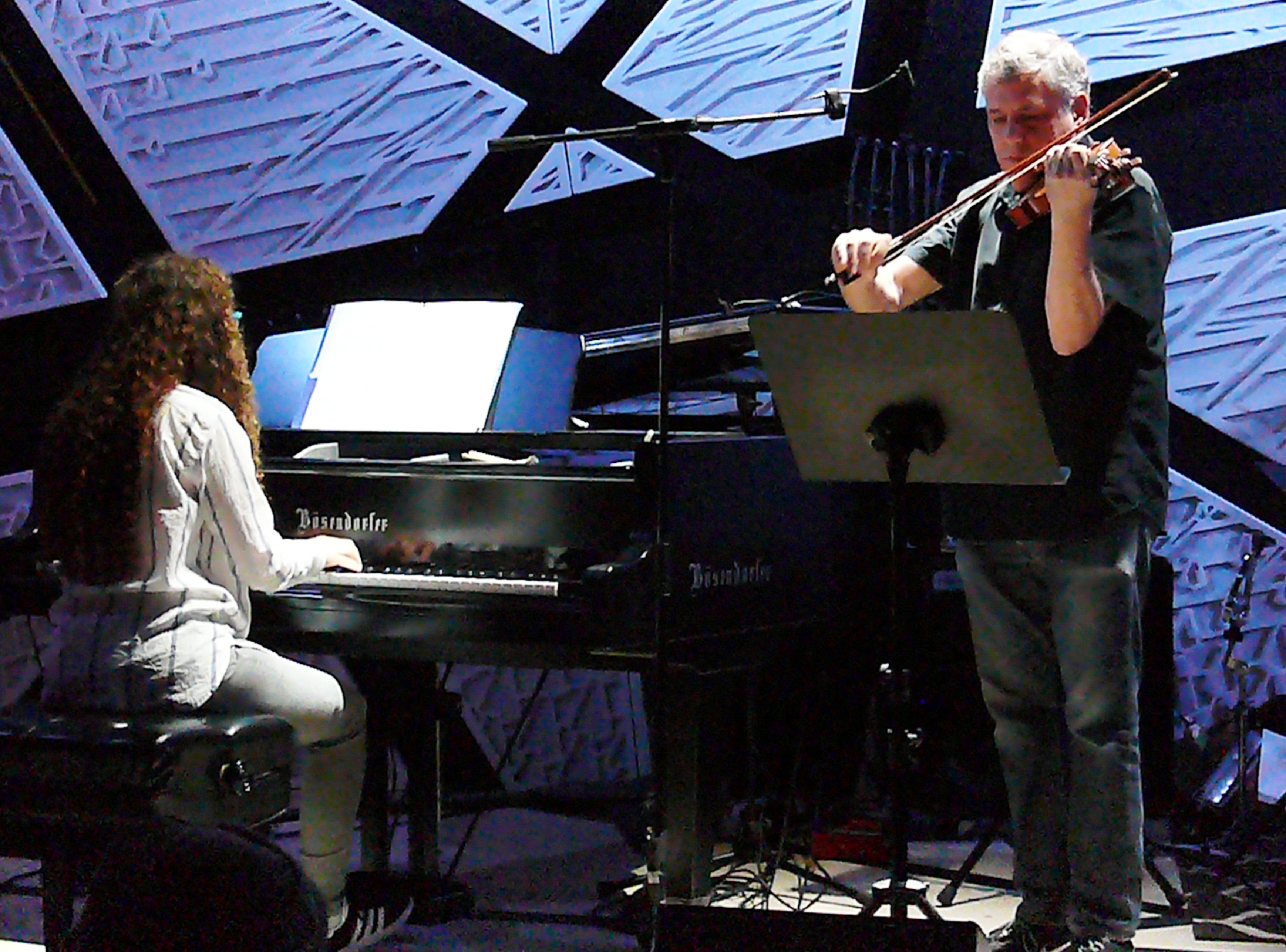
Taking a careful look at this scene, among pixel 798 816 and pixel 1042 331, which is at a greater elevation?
pixel 1042 331

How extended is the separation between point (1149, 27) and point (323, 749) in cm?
297

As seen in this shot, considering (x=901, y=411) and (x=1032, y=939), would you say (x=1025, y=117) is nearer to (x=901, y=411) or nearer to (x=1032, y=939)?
(x=901, y=411)

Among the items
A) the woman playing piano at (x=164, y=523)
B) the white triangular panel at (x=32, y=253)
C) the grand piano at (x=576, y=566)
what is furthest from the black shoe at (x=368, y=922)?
the white triangular panel at (x=32, y=253)

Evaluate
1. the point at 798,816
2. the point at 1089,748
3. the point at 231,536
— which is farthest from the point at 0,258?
the point at 1089,748

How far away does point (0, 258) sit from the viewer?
16.9 feet

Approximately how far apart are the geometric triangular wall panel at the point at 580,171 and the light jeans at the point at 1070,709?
2.25m

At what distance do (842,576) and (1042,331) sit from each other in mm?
976

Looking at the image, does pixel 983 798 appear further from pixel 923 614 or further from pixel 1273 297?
pixel 1273 297

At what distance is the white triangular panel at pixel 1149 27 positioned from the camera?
4285 millimetres

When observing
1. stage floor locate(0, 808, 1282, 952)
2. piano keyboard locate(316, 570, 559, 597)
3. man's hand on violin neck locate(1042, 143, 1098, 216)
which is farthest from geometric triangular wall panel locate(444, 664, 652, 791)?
man's hand on violin neck locate(1042, 143, 1098, 216)

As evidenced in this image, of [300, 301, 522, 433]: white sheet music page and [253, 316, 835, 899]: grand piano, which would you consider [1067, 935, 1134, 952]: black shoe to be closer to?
[253, 316, 835, 899]: grand piano

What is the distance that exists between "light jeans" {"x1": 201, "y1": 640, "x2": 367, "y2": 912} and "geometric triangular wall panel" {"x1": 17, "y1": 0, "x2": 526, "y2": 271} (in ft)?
7.10

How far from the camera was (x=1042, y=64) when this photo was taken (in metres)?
2.70

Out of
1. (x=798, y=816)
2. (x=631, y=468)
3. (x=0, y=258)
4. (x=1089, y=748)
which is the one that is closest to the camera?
(x=1089, y=748)
